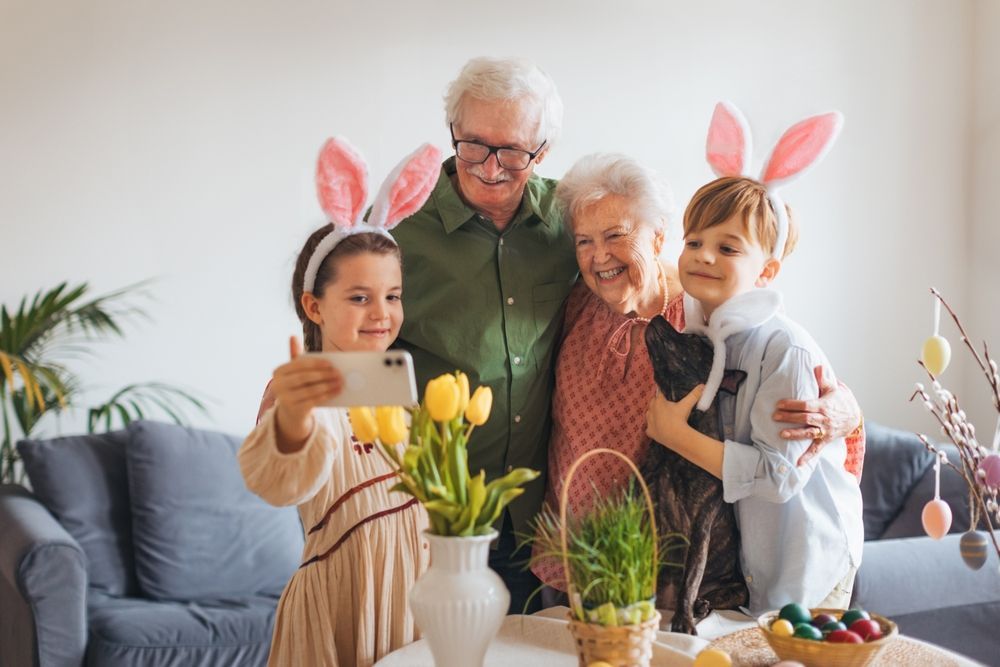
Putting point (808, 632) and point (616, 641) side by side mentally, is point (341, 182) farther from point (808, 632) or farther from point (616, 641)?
point (808, 632)

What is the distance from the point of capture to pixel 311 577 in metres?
1.86

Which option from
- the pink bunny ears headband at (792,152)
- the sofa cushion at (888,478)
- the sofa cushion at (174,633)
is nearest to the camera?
the pink bunny ears headband at (792,152)

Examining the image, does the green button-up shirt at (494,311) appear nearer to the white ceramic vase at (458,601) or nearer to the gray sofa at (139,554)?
the white ceramic vase at (458,601)

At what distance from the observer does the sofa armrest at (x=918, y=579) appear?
352 cm

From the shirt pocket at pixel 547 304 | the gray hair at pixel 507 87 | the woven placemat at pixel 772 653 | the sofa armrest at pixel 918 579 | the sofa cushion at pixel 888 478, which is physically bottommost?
the sofa armrest at pixel 918 579

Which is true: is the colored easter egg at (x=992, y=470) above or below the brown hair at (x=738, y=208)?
below

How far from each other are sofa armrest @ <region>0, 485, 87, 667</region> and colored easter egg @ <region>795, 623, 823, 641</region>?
7.85 ft

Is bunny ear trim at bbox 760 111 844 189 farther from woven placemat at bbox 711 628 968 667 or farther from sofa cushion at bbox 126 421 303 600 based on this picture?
sofa cushion at bbox 126 421 303 600

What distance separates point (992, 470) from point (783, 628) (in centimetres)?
37

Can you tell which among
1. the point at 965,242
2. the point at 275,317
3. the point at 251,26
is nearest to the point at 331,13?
the point at 251,26

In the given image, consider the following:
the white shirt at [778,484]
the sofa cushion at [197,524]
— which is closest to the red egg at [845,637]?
the white shirt at [778,484]

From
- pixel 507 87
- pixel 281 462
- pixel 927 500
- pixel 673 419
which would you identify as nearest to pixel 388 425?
pixel 281 462

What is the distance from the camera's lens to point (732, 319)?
1913 mm

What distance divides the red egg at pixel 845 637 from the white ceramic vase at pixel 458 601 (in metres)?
0.47
